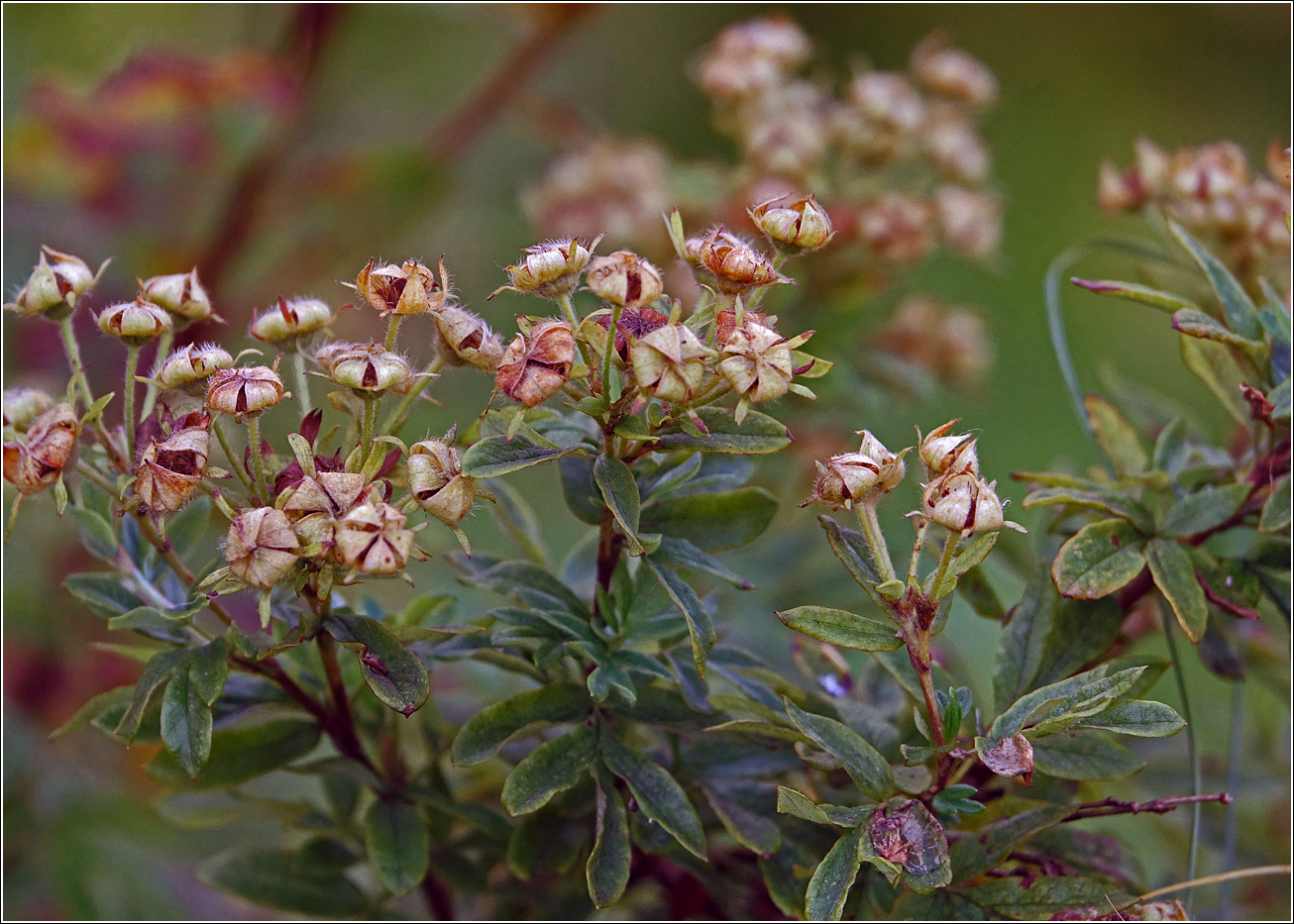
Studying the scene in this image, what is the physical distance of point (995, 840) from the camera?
669 millimetres

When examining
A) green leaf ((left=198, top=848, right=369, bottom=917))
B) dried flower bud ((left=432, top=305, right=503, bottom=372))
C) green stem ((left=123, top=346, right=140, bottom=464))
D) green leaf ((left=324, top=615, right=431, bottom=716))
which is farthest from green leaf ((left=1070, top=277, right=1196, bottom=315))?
green leaf ((left=198, top=848, right=369, bottom=917))

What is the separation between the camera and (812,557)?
4.24 ft

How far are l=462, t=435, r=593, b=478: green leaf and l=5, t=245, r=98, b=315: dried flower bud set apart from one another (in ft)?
1.03

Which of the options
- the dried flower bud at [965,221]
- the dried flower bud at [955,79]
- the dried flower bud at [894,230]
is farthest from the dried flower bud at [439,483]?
the dried flower bud at [955,79]

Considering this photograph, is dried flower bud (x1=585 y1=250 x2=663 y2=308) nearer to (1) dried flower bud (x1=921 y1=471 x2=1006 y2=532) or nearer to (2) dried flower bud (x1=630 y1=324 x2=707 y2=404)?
→ (2) dried flower bud (x1=630 y1=324 x2=707 y2=404)

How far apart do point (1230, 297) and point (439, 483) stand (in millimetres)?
622

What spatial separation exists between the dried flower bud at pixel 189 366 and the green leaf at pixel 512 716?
272mm

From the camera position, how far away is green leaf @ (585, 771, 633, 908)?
2.16 feet

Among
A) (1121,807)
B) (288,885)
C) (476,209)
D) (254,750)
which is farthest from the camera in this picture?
(476,209)

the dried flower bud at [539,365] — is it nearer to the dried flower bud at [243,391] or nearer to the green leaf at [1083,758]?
the dried flower bud at [243,391]

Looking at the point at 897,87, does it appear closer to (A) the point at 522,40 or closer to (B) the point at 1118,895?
(A) the point at 522,40

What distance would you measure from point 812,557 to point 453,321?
2.46 feet

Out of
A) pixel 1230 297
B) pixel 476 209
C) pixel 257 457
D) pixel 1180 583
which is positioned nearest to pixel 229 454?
pixel 257 457

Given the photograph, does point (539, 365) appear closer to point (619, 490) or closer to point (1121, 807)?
point (619, 490)
